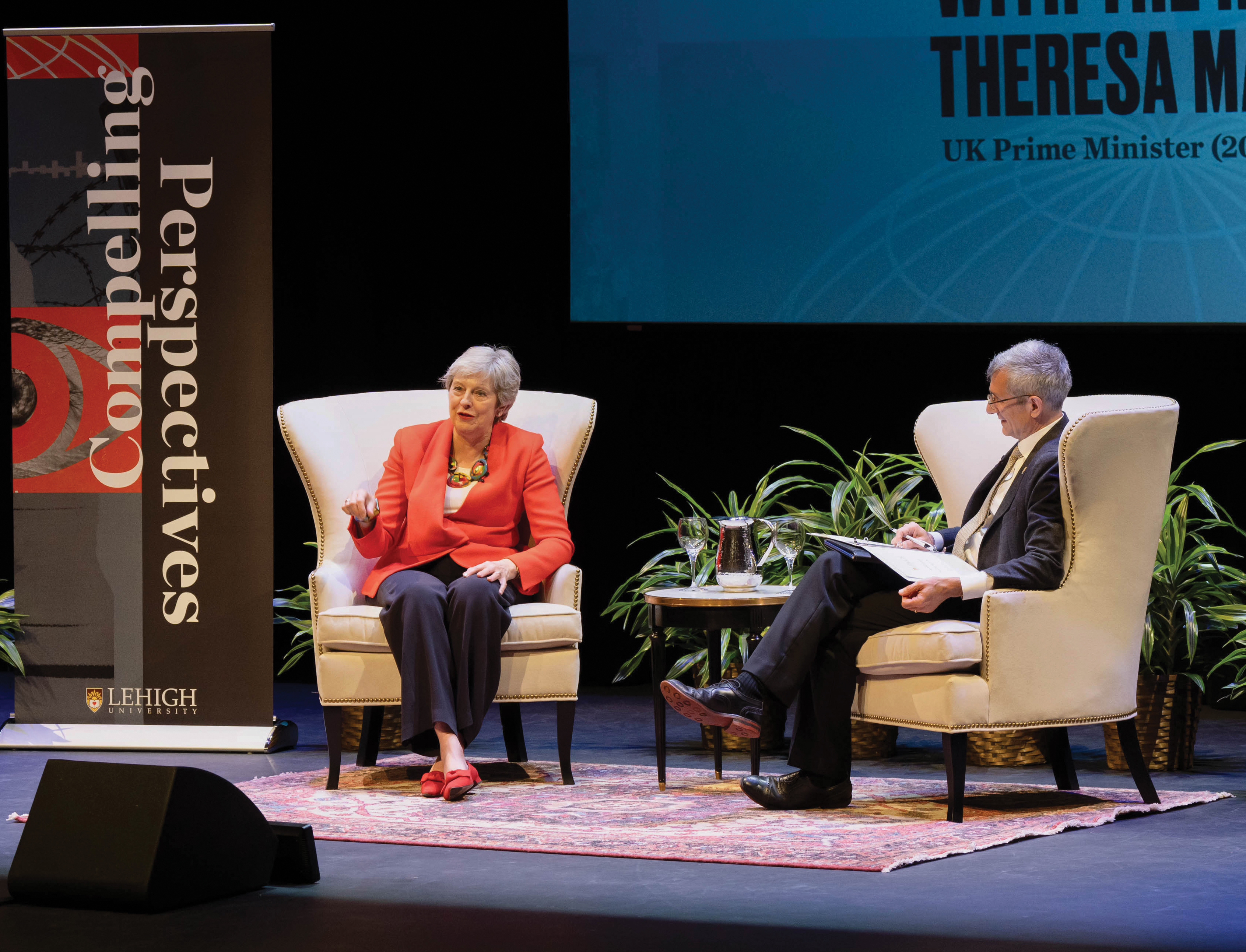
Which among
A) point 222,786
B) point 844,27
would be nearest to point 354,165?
point 844,27

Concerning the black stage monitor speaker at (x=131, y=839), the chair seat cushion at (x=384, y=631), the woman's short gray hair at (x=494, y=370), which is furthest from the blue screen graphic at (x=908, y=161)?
the black stage monitor speaker at (x=131, y=839)

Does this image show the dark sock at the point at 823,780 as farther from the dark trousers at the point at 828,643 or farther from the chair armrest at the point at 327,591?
the chair armrest at the point at 327,591

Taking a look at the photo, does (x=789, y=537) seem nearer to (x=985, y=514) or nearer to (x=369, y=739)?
(x=985, y=514)

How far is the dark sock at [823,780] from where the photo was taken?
11.5ft

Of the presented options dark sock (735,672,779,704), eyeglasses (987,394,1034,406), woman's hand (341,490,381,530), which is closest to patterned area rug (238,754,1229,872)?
dark sock (735,672,779,704)

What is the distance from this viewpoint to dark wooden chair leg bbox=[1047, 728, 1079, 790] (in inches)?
146

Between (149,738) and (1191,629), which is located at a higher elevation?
(1191,629)

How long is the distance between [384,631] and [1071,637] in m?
1.64

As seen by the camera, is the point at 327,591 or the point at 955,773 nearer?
the point at 955,773

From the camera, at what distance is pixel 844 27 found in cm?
528

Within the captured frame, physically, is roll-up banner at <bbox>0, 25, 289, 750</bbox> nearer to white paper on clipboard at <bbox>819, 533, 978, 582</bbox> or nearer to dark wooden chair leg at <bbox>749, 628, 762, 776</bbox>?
dark wooden chair leg at <bbox>749, 628, 762, 776</bbox>

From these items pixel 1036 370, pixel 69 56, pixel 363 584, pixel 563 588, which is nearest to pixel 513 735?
pixel 563 588

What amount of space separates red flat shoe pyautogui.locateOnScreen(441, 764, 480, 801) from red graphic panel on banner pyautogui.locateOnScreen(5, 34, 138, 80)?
2.31 meters

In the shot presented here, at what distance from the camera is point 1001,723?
337cm
